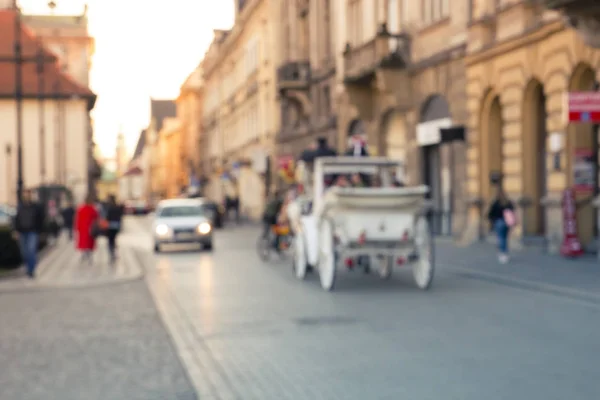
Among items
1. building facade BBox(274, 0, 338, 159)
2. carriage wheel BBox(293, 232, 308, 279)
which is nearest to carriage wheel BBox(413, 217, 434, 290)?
carriage wheel BBox(293, 232, 308, 279)

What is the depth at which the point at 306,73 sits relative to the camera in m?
47.4

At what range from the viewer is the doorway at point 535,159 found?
2459 centimetres

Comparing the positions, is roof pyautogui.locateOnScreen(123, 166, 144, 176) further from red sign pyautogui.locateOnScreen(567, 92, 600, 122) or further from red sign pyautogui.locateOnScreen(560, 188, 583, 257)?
red sign pyautogui.locateOnScreen(567, 92, 600, 122)

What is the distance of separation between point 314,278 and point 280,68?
103 ft

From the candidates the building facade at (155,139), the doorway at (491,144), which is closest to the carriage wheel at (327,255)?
the doorway at (491,144)

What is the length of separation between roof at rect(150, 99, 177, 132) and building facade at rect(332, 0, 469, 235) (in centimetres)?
12540

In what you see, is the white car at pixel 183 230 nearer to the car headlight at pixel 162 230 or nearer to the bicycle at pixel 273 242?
the car headlight at pixel 162 230

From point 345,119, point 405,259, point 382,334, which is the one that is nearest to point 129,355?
point 382,334

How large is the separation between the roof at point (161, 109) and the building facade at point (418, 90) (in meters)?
125

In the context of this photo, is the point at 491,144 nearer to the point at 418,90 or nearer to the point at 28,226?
the point at 418,90

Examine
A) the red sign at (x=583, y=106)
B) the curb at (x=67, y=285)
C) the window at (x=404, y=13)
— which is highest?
the window at (x=404, y=13)

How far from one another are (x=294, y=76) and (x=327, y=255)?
109ft

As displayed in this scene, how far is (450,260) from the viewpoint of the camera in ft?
72.5

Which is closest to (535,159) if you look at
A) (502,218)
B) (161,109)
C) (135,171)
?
(502,218)
